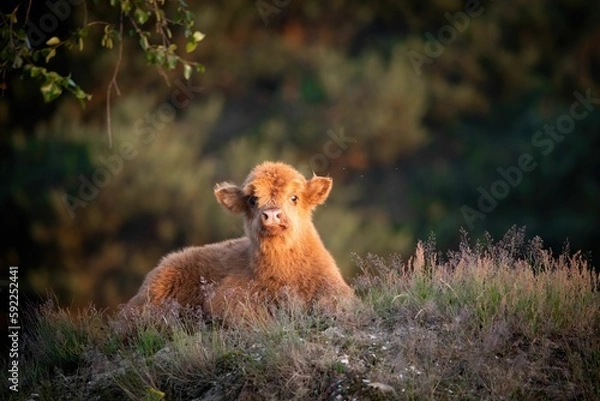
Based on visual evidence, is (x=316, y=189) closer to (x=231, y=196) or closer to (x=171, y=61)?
(x=231, y=196)

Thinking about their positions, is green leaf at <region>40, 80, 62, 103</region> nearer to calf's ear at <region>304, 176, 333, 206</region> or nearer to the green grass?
the green grass

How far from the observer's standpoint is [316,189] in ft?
32.3

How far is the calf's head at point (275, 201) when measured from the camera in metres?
9.44

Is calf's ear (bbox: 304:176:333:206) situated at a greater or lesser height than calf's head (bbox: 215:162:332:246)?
greater

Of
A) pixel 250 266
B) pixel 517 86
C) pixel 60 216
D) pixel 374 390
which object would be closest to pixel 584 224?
pixel 517 86

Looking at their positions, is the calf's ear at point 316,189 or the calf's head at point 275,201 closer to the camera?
the calf's head at point 275,201

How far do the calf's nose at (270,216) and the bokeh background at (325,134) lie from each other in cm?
968

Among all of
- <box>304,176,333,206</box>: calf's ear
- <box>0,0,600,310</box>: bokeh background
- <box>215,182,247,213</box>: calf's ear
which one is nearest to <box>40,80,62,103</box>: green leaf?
<box>215,182,247,213</box>: calf's ear

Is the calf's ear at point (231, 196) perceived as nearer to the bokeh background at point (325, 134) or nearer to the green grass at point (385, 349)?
the green grass at point (385, 349)

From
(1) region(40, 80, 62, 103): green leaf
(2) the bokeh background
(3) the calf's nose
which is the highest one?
(2) the bokeh background

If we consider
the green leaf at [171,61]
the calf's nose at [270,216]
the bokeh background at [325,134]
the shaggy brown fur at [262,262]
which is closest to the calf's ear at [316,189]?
the shaggy brown fur at [262,262]

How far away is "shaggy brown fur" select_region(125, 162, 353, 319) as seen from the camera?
926cm

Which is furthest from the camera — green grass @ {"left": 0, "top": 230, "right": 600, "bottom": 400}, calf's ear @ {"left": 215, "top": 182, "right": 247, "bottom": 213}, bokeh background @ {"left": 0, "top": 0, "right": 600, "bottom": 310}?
bokeh background @ {"left": 0, "top": 0, "right": 600, "bottom": 310}

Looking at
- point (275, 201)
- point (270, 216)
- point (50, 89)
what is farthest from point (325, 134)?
point (50, 89)
